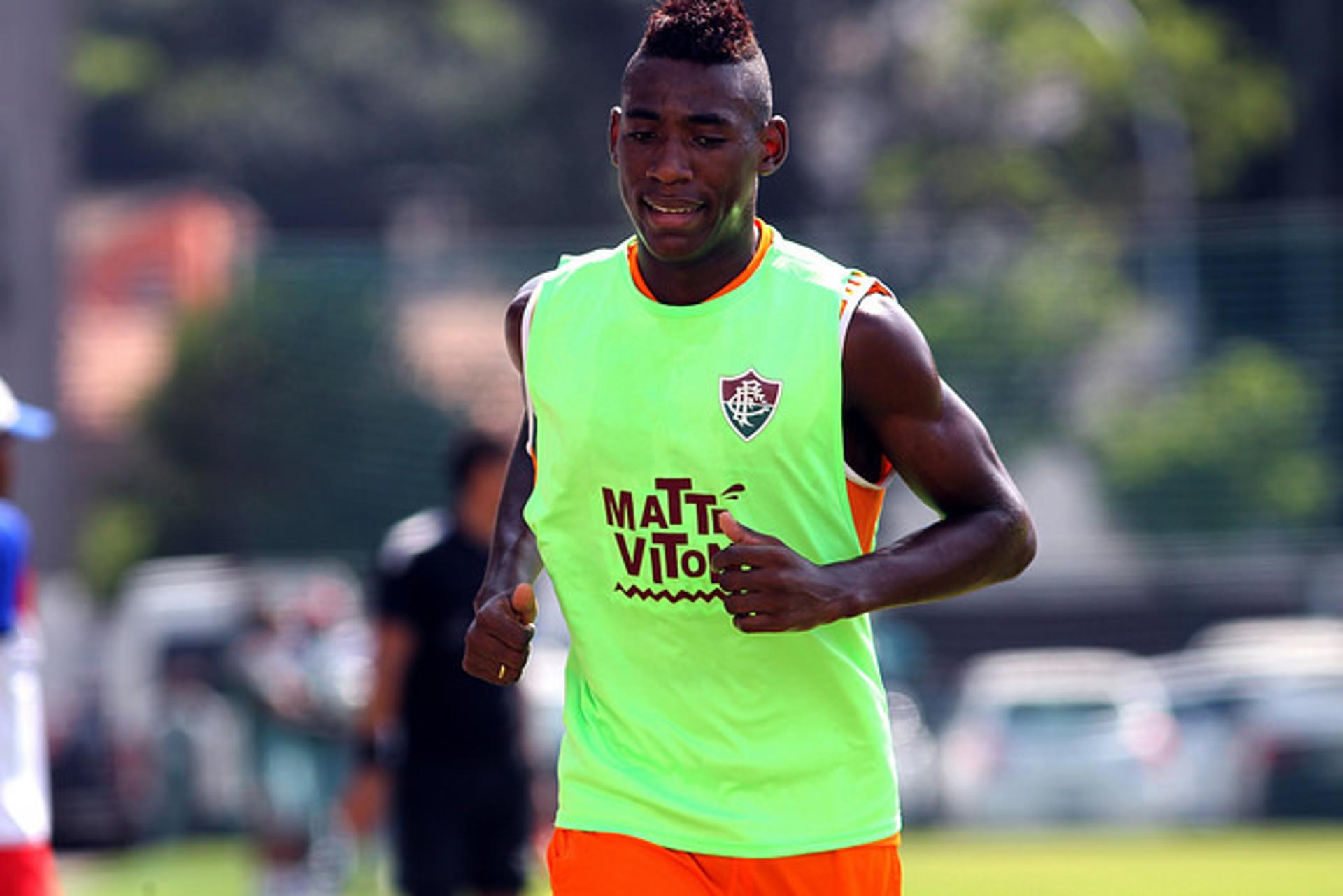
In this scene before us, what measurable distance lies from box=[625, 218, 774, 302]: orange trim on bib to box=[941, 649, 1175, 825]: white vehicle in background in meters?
14.4

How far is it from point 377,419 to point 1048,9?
26459 millimetres

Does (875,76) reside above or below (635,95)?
above

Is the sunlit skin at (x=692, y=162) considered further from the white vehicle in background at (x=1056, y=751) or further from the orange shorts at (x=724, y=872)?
the white vehicle in background at (x=1056, y=751)

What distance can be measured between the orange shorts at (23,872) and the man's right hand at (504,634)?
242 cm

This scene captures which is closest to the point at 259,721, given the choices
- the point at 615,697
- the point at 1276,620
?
the point at 1276,620

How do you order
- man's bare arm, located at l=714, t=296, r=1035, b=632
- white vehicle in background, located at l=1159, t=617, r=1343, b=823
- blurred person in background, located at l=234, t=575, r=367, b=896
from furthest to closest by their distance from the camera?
white vehicle in background, located at l=1159, t=617, r=1343, b=823, blurred person in background, located at l=234, t=575, r=367, b=896, man's bare arm, located at l=714, t=296, r=1035, b=632

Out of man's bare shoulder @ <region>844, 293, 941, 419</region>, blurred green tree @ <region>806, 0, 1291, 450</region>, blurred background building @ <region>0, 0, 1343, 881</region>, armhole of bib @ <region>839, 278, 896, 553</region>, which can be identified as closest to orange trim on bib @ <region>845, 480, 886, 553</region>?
armhole of bib @ <region>839, 278, 896, 553</region>

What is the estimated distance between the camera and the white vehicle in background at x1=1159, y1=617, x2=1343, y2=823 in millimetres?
18438

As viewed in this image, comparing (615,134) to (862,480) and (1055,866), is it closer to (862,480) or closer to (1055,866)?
(862,480)

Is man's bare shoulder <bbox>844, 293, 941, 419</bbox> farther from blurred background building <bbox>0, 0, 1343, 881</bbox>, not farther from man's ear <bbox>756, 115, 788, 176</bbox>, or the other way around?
blurred background building <bbox>0, 0, 1343, 881</bbox>

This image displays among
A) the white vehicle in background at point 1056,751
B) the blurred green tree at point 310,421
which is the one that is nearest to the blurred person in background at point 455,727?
the blurred green tree at point 310,421

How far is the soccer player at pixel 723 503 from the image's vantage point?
4.39 meters

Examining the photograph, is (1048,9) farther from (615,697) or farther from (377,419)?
(615,697)

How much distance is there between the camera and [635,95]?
4.45m
